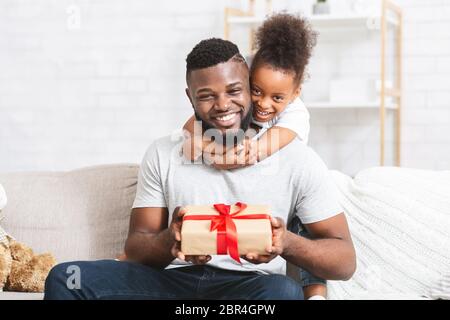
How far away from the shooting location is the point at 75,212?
2061 mm

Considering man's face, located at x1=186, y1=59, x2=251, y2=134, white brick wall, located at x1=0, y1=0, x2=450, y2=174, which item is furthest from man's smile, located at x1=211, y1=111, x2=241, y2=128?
white brick wall, located at x1=0, y1=0, x2=450, y2=174

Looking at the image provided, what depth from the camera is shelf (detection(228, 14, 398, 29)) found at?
122 inches

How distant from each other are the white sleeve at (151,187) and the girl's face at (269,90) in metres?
0.27

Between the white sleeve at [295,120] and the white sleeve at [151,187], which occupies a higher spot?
the white sleeve at [295,120]

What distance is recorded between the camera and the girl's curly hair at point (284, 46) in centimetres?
171

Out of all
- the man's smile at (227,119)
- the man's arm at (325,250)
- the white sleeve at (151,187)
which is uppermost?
the man's smile at (227,119)

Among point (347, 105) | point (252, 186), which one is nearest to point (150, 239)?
point (252, 186)

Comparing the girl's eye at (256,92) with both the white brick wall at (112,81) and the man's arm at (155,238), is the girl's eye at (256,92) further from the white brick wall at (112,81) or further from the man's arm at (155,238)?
the white brick wall at (112,81)

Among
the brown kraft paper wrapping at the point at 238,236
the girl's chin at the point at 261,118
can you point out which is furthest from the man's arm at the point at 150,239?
the girl's chin at the point at 261,118

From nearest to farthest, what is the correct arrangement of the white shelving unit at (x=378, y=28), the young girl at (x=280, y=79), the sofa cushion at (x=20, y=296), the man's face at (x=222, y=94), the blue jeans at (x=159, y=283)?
the blue jeans at (x=159, y=283) → the man's face at (x=222, y=94) → the young girl at (x=280, y=79) → the sofa cushion at (x=20, y=296) → the white shelving unit at (x=378, y=28)

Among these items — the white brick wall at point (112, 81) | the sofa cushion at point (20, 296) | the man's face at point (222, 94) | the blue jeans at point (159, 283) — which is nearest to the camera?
the blue jeans at point (159, 283)

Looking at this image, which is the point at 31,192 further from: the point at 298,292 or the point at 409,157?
the point at 409,157

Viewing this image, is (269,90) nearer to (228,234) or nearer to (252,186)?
(252,186)
